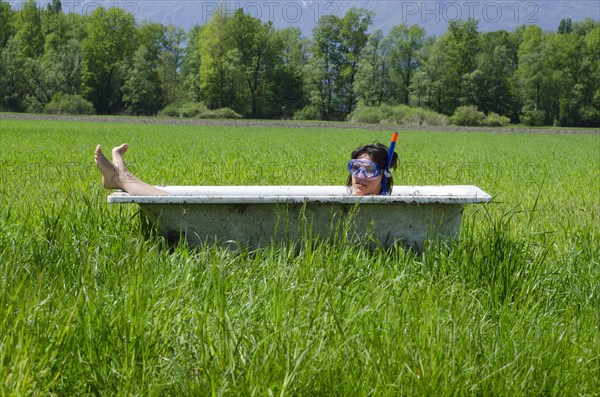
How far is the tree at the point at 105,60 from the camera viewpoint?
2840 inches

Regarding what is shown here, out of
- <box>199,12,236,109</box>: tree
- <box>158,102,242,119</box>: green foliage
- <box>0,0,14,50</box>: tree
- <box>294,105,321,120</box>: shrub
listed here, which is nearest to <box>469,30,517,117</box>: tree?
<box>294,105,321,120</box>: shrub

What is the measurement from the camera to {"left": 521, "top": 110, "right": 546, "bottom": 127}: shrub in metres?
Result: 70.8

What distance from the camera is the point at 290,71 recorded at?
248 ft

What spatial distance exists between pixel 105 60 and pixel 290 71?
65.3 feet

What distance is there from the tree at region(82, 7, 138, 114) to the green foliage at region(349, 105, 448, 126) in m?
27.5

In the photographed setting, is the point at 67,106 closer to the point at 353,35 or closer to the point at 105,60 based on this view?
the point at 105,60

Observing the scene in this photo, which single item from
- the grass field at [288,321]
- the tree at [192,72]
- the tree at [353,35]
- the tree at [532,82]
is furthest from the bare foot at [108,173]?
the tree at [353,35]

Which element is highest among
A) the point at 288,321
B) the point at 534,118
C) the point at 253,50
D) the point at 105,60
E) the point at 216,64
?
the point at 253,50

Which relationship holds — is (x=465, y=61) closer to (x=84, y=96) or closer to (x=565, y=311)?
(x=84, y=96)

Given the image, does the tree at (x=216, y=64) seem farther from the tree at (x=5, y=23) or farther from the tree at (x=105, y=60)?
the tree at (x=5, y=23)

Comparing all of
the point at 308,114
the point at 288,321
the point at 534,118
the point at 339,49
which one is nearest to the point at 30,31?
the point at 308,114

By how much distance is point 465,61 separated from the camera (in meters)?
73.9

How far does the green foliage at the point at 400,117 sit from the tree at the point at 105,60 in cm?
2751

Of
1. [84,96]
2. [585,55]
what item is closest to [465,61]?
[585,55]
